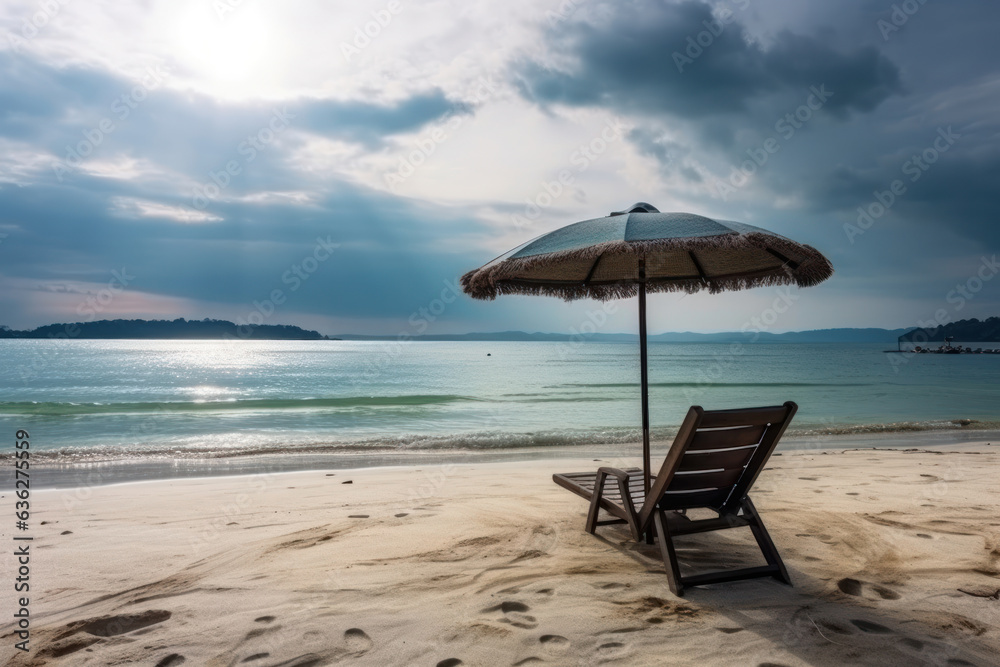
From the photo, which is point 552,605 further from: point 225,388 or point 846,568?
point 225,388

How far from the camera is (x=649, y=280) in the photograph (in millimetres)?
5301

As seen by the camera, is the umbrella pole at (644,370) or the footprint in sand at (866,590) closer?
the footprint in sand at (866,590)

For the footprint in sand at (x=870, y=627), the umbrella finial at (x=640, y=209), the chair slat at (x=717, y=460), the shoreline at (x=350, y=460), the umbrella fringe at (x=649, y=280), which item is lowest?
the shoreline at (x=350, y=460)

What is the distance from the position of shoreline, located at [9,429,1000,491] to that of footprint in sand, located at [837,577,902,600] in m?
6.38

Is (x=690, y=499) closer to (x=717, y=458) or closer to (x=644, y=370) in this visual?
(x=717, y=458)

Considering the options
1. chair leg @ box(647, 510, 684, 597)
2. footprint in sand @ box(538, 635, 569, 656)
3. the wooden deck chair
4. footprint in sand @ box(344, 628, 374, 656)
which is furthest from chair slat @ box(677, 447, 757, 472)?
footprint in sand @ box(344, 628, 374, 656)

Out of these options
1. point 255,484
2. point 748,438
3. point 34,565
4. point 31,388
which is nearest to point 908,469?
point 748,438

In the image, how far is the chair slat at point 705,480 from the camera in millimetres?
3541

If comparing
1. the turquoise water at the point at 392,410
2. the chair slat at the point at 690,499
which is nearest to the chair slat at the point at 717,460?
the chair slat at the point at 690,499

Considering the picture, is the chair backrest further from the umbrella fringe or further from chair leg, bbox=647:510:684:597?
the umbrella fringe

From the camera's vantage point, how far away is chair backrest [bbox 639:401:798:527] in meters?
3.33

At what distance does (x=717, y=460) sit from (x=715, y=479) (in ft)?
0.57

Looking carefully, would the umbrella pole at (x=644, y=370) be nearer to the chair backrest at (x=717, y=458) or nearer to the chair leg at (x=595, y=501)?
the chair leg at (x=595, y=501)

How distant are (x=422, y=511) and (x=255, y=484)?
3.27 meters
